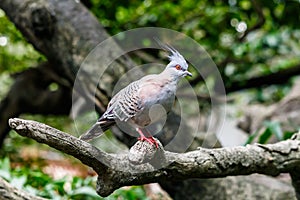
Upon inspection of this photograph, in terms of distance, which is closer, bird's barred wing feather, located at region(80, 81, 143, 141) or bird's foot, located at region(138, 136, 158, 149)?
bird's barred wing feather, located at region(80, 81, 143, 141)

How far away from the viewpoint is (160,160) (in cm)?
127

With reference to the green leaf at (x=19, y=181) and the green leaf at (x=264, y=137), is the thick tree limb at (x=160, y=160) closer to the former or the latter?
the green leaf at (x=264, y=137)

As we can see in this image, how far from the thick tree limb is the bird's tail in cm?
2

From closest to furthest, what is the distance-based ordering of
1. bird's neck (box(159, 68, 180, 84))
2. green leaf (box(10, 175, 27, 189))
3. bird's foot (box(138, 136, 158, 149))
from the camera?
bird's neck (box(159, 68, 180, 84)) → bird's foot (box(138, 136, 158, 149)) → green leaf (box(10, 175, 27, 189))

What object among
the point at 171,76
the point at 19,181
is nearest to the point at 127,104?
the point at 171,76

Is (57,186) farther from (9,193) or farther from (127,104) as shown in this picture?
(127,104)

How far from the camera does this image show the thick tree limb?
3.33ft

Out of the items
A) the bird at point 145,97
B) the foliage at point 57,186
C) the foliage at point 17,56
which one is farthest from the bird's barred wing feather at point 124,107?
the foliage at point 17,56

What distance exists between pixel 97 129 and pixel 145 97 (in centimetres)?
15

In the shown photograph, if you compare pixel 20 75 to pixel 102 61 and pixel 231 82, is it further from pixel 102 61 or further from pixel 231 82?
pixel 231 82

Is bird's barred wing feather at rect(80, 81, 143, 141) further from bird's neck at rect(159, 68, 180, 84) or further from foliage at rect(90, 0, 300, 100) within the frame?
foliage at rect(90, 0, 300, 100)

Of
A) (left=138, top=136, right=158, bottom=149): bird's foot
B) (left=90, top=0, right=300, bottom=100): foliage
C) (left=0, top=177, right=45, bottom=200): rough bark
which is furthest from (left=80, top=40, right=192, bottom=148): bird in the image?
(left=90, top=0, right=300, bottom=100): foliage

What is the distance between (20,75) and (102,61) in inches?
43.0

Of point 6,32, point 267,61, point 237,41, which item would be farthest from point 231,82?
point 6,32
